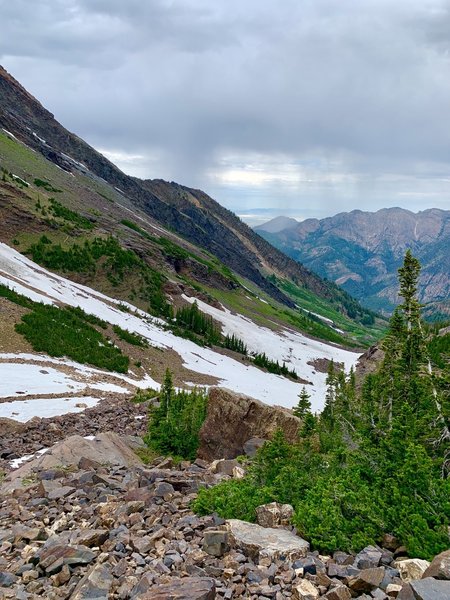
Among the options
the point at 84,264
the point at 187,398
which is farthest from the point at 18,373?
the point at 84,264

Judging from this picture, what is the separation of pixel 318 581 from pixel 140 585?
2.67m

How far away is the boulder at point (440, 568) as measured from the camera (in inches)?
245

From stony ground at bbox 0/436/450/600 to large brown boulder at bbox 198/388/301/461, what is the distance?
21.8ft

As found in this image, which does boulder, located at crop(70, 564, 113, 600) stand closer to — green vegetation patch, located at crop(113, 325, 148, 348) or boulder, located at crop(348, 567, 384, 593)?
boulder, located at crop(348, 567, 384, 593)

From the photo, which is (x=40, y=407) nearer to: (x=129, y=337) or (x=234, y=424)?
(x=234, y=424)

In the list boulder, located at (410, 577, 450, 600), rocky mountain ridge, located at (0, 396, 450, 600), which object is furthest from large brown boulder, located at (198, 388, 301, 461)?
boulder, located at (410, 577, 450, 600)

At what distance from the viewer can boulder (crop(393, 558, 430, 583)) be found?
22.0ft

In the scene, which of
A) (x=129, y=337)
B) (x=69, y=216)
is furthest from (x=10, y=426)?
(x=69, y=216)

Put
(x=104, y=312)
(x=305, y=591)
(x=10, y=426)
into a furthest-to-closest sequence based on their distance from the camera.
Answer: (x=104, y=312)
(x=10, y=426)
(x=305, y=591)

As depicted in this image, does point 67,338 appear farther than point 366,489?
Yes

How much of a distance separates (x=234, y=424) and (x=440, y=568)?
469 inches

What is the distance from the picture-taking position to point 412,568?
6.80m

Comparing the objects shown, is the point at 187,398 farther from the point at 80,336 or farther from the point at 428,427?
the point at 80,336

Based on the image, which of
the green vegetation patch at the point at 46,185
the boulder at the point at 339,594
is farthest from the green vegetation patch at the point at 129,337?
the green vegetation patch at the point at 46,185
